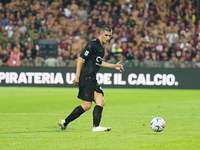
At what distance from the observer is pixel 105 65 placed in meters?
8.71

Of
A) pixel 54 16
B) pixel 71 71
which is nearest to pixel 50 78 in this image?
pixel 71 71

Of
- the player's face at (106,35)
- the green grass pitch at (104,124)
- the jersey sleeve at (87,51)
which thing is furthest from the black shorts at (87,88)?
the player's face at (106,35)

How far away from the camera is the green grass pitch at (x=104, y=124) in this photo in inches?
262

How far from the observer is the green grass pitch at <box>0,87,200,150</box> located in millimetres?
6656

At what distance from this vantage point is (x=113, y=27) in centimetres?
2530

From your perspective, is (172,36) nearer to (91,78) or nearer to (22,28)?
(22,28)

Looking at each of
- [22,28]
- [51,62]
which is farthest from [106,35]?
[22,28]

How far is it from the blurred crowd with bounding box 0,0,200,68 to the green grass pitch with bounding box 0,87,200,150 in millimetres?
8222

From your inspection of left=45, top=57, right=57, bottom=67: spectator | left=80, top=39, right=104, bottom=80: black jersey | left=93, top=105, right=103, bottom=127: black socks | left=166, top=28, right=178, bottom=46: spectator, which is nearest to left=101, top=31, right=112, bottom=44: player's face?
left=80, top=39, right=104, bottom=80: black jersey

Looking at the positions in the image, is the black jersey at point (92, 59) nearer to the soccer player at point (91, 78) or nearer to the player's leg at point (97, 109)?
the soccer player at point (91, 78)

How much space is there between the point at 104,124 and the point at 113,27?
16096 millimetres

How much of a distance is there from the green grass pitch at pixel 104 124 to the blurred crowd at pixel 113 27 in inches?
324

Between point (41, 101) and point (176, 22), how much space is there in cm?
1210

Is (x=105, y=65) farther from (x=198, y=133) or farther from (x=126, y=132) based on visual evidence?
(x=198, y=133)
